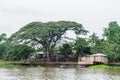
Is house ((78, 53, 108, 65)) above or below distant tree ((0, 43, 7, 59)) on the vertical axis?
below

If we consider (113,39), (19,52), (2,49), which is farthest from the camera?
(2,49)

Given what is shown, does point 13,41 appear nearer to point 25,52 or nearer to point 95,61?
point 25,52

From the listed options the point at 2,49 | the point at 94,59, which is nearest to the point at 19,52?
the point at 94,59

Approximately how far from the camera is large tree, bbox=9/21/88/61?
181 ft

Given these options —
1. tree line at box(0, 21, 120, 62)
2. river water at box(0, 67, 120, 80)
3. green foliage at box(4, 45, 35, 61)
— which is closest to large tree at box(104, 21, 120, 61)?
tree line at box(0, 21, 120, 62)

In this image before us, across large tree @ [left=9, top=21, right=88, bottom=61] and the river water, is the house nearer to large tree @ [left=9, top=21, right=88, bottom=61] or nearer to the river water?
large tree @ [left=9, top=21, right=88, bottom=61]

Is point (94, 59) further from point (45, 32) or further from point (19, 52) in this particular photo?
point (19, 52)

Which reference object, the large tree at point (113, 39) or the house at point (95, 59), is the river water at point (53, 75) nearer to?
the large tree at point (113, 39)

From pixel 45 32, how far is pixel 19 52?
5.13 meters

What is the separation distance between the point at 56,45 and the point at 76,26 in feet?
15.5

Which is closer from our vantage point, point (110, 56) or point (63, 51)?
point (110, 56)

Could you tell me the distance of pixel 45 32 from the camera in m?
55.2

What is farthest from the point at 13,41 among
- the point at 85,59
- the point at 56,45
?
the point at 85,59

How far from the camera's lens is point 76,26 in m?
57.5
